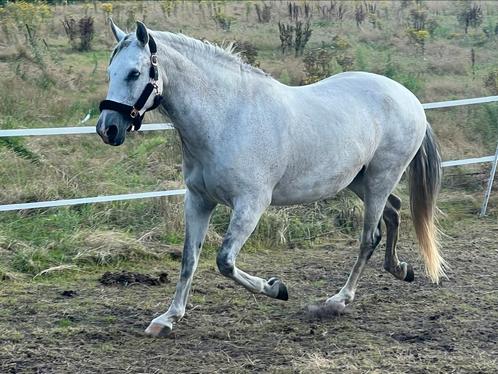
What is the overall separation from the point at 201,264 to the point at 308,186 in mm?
1751

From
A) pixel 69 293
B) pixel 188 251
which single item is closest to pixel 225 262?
pixel 188 251

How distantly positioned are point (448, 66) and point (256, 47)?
3.37 m

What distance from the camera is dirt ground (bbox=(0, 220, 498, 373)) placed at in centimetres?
424

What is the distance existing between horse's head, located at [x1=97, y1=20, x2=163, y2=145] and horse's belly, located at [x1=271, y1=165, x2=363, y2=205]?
1085mm

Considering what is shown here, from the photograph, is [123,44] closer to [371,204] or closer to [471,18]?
[371,204]

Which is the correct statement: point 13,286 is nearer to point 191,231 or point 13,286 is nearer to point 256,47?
point 191,231

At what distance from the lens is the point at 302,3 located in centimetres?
1891

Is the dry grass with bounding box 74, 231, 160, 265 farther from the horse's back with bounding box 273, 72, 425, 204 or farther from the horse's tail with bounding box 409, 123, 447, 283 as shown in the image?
the horse's tail with bounding box 409, 123, 447, 283

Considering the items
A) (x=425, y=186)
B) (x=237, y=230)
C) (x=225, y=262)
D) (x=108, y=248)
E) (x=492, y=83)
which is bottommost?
(x=492, y=83)

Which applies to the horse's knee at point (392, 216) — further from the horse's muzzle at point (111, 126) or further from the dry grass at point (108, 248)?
the horse's muzzle at point (111, 126)

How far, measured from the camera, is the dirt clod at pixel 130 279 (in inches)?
228

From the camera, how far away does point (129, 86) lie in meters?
4.11

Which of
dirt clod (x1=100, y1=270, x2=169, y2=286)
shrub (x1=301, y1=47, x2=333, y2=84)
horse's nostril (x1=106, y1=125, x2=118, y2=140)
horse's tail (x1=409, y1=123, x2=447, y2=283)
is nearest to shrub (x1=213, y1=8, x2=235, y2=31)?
shrub (x1=301, y1=47, x2=333, y2=84)

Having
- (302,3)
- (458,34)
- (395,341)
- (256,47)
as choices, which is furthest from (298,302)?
(302,3)
